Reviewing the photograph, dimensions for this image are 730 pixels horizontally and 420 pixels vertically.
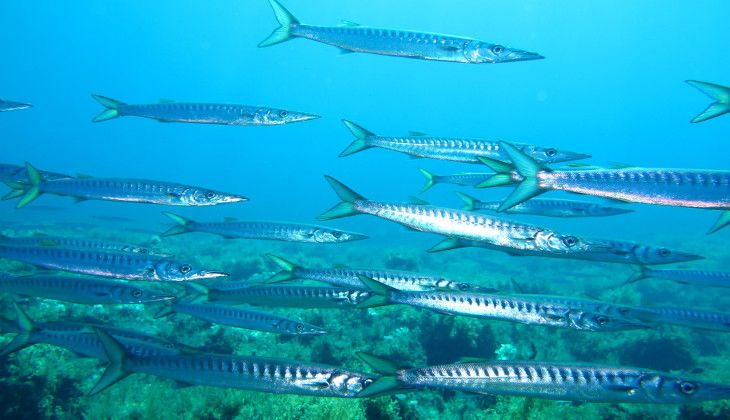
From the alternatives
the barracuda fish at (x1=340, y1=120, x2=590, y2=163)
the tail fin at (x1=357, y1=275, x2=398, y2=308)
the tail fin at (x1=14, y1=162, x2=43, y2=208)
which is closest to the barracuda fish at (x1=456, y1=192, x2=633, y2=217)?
the barracuda fish at (x1=340, y1=120, x2=590, y2=163)

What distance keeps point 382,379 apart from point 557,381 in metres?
1.72

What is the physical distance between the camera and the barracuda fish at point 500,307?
502 cm

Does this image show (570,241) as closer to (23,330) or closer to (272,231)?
(272,231)

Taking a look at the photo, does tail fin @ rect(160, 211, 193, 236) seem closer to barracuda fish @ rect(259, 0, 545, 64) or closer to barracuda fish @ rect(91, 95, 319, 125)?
barracuda fish @ rect(91, 95, 319, 125)

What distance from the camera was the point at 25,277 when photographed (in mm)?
5863

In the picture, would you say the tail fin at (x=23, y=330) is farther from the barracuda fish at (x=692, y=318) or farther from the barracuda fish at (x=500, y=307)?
the barracuda fish at (x=692, y=318)

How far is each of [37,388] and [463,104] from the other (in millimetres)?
203272

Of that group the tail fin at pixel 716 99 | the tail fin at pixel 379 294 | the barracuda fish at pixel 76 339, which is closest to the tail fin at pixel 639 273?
the tail fin at pixel 716 99

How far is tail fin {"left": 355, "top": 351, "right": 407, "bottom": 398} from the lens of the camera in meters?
4.07

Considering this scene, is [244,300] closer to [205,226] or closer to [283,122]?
[205,226]

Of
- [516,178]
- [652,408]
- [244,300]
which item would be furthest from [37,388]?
[652,408]

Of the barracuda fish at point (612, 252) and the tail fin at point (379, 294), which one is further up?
the barracuda fish at point (612, 252)

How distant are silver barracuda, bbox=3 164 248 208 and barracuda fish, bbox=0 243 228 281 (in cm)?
91

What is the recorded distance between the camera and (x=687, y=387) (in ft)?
12.8
